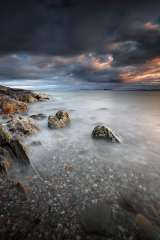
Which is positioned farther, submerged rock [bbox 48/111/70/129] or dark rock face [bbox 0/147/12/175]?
submerged rock [bbox 48/111/70/129]

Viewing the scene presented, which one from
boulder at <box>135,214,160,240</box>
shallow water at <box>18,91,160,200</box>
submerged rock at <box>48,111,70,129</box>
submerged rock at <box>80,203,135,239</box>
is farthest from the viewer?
submerged rock at <box>48,111,70,129</box>

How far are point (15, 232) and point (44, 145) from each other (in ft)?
16.5

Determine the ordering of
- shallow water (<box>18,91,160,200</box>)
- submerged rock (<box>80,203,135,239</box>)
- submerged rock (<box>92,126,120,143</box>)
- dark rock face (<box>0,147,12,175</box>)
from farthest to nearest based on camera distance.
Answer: submerged rock (<box>92,126,120,143</box>) < dark rock face (<box>0,147,12,175</box>) < shallow water (<box>18,91,160,200</box>) < submerged rock (<box>80,203,135,239</box>)

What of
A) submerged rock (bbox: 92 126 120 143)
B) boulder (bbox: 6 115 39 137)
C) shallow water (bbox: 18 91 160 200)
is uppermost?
boulder (bbox: 6 115 39 137)

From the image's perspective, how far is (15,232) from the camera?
10.0 ft

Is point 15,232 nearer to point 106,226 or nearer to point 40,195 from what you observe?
point 40,195

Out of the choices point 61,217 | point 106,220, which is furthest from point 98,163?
point 61,217

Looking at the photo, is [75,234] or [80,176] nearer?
[75,234]

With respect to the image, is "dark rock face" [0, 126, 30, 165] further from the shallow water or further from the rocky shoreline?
the rocky shoreline

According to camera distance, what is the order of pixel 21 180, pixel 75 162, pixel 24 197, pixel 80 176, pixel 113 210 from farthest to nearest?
pixel 75 162, pixel 80 176, pixel 21 180, pixel 24 197, pixel 113 210

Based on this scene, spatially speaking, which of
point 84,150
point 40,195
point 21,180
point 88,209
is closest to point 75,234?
point 88,209

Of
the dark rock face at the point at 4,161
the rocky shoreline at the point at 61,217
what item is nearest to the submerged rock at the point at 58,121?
the dark rock face at the point at 4,161

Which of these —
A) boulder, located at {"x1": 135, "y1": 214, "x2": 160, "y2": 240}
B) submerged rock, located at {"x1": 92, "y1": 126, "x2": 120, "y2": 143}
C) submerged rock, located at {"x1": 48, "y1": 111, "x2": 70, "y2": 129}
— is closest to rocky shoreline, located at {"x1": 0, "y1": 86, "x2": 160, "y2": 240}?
boulder, located at {"x1": 135, "y1": 214, "x2": 160, "y2": 240}

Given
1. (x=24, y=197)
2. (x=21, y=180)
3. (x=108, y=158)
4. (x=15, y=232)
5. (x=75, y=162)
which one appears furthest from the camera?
(x=108, y=158)
